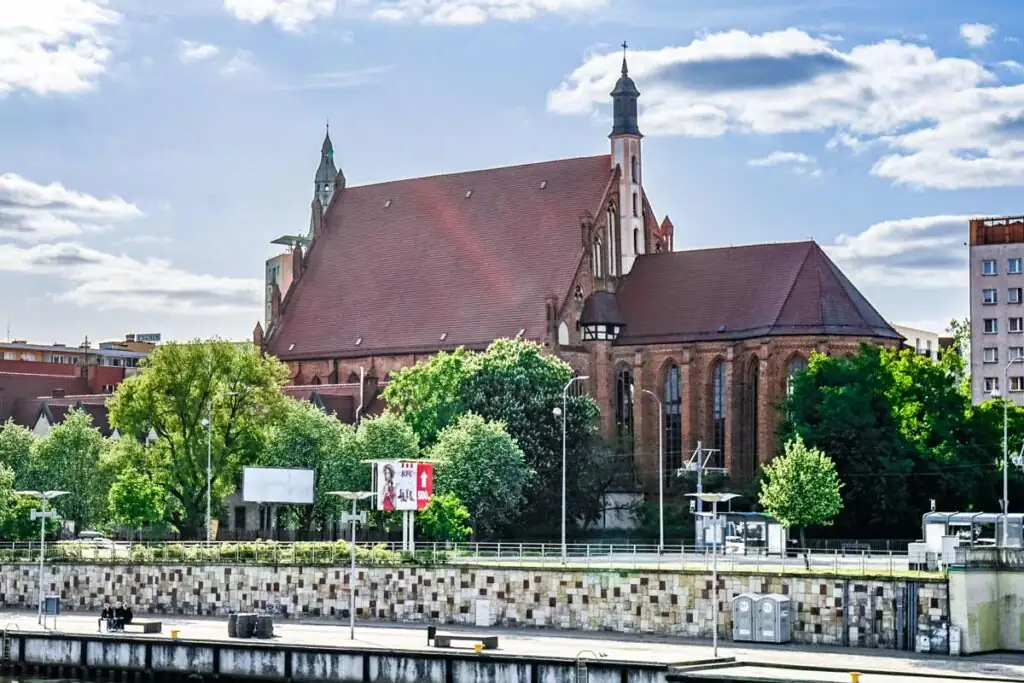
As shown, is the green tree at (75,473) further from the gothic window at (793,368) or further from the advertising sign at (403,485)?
the gothic window at (793,368)

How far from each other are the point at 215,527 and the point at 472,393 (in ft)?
55.3

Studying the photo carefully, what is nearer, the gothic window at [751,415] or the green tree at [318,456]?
the green tree at [318,456]

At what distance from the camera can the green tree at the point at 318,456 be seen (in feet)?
290

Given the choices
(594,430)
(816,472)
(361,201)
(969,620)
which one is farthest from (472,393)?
(969,620)

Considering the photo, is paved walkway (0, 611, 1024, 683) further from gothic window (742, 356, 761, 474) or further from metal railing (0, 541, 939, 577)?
gothic window (742, 356, 761, 474)

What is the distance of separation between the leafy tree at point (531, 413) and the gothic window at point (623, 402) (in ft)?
33.9

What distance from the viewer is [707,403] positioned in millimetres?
103312

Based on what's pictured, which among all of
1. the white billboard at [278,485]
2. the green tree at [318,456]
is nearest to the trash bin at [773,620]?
the white billboard at [278,485]

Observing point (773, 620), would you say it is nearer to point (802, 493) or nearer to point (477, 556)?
point (477, 556)

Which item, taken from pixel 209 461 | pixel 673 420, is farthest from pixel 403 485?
pixel 673 420

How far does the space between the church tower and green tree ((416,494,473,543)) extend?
1353 inches

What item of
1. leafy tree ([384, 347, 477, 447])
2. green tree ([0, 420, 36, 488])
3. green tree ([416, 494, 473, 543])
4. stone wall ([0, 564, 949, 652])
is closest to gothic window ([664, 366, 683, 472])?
leafy tree ([384, 347, 477, 447])

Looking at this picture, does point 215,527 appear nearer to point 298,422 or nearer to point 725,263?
point 298,422

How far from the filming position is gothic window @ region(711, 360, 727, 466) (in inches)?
4045
